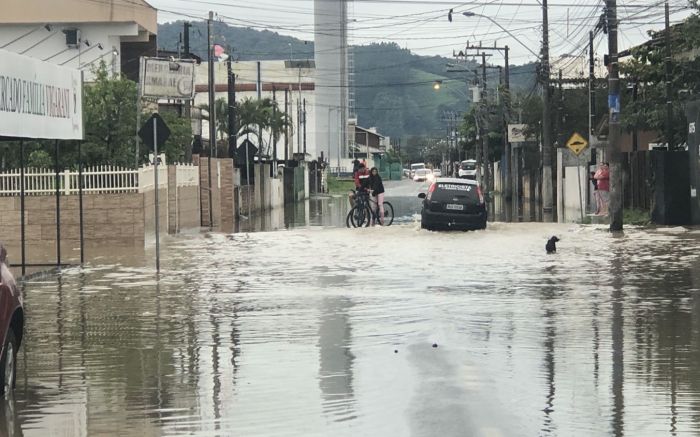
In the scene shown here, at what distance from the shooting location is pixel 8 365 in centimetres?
1027

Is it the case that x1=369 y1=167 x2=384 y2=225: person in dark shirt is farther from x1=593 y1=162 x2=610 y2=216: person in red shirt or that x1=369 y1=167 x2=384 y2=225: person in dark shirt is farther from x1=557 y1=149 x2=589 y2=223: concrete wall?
x1=557 y1=149 x2=589 y2=223: concrete wall

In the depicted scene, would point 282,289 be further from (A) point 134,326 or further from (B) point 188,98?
(B) point 188,98

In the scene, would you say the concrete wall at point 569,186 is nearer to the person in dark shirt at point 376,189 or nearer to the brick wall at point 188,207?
the person in dark shirt at point 376,189

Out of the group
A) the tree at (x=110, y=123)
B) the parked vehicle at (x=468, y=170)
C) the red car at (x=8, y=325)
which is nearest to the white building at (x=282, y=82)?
the parked vehicle at (x=468, y=170)

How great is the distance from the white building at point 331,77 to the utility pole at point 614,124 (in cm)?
11388

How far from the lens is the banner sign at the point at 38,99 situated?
59.2ft

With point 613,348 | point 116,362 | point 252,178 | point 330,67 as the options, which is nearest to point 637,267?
point 613,348

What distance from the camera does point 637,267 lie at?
74.5 ft

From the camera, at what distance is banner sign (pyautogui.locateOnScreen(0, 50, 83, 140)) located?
711 inches

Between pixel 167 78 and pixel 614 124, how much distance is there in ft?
58.8

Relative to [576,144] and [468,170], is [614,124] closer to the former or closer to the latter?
[576,144]

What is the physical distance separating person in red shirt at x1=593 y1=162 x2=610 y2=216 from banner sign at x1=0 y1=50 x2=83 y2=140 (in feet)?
71.8

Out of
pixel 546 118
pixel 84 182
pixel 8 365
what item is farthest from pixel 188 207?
pixel 8 365

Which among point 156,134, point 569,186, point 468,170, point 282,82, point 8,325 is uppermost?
point 282,82
